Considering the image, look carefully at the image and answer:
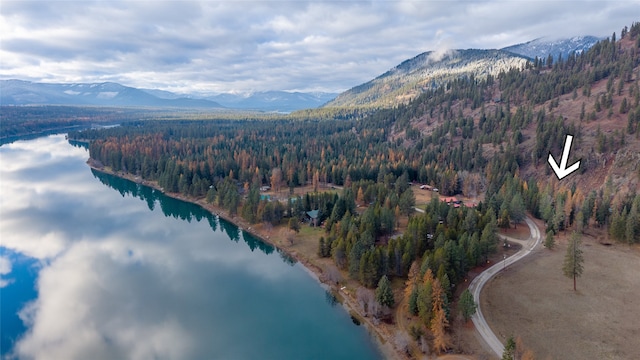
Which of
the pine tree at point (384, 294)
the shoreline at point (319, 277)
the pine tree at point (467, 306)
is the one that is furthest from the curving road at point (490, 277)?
the pine tree at point (384, 294)

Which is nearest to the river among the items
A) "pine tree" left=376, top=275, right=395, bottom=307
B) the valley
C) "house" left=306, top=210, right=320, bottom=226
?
"pine tree" left=376, top=275, right=395, bottom=307

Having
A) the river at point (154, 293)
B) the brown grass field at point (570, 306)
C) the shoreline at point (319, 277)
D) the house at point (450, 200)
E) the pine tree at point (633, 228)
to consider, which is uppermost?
the pine tree at point (633, 228)

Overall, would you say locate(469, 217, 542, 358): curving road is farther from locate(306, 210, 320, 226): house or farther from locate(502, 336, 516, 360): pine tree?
locate(306, 210, 320, 226): house

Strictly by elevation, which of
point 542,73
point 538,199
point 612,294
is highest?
point 542,73

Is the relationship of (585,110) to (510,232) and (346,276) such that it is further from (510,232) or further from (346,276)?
(346,276)

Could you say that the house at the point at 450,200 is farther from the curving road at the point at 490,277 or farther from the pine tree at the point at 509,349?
the pine tree at the point at 509,349

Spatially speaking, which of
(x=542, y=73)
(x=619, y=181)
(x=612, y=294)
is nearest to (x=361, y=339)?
(x=612, y=294)
